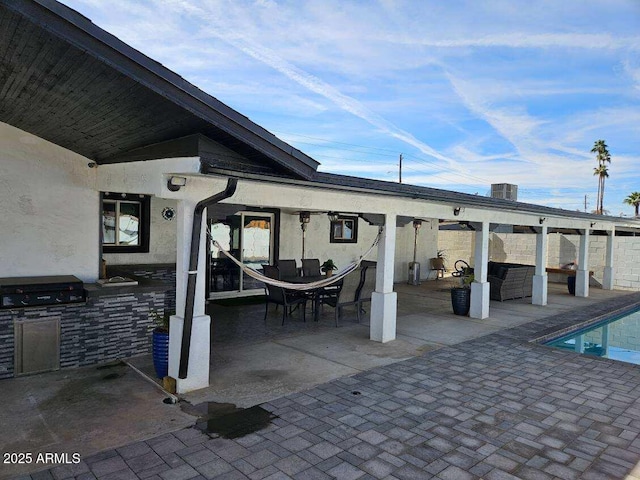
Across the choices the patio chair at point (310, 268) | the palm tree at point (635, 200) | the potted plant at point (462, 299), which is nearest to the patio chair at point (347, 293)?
the patio chair at point (310, 268)

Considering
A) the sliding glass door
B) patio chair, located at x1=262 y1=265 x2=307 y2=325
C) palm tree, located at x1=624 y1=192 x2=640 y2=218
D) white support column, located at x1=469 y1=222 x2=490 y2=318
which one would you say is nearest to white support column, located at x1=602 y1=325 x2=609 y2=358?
white support column, located at x1=469 y1=222 x2=490 y2=318

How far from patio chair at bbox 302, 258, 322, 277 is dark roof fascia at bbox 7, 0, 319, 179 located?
220 inches

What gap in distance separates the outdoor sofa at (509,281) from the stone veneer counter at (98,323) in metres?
9.07

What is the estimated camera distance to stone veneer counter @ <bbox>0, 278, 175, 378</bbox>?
5047mm

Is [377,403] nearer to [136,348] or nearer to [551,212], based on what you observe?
[136,348]

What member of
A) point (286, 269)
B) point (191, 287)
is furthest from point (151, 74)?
point (286, 269)

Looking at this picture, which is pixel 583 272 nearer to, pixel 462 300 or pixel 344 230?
pixel 462 300

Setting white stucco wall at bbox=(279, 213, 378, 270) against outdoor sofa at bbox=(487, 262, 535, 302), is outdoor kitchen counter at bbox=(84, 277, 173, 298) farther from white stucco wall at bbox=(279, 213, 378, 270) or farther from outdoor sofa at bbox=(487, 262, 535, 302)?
outdoor sofa at bbox=(487, 262, 535, 302)

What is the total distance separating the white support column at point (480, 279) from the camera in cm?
945

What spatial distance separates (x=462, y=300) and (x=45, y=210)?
26.7 feet

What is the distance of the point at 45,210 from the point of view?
5656 mm

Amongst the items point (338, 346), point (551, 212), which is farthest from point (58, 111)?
point (551, 212)

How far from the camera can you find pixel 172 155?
4395mm

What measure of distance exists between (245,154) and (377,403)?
3.01m
